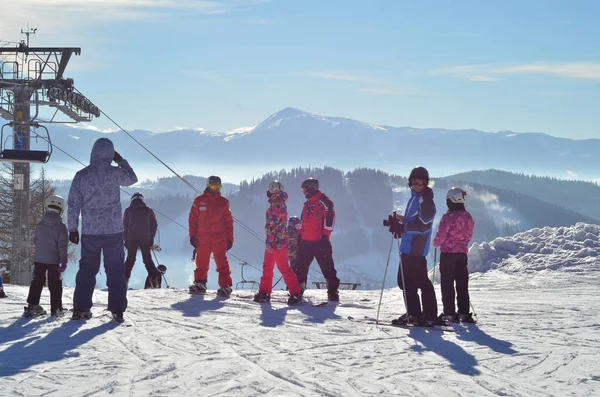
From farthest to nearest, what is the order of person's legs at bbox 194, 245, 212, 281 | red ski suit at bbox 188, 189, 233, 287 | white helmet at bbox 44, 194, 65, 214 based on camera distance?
person's legs at bbox 194, 245, 212, 281
red ski suit at bbox 188, 189, 233, 287
white helmet at bbox 44, 194, 65, 214

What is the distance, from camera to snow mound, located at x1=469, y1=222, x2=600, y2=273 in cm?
1658

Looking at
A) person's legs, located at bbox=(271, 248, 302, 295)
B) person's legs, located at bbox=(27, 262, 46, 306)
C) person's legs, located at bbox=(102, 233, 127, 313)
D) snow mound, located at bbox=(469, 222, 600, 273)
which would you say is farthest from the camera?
snow mound, located at bbox=(469, 222, 600, 273)

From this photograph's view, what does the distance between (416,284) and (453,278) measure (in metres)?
0.94

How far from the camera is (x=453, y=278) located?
29.7 ft

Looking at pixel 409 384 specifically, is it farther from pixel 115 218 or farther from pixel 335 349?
pixel 115 218

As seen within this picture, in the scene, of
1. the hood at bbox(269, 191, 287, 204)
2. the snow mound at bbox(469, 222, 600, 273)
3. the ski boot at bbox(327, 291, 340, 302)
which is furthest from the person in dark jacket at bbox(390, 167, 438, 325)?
the snow mound at bbox(469, 222, 600, 273)

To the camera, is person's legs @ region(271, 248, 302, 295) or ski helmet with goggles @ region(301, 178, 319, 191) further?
ski helmet with goggles @ region(301, 178, 319, 191)

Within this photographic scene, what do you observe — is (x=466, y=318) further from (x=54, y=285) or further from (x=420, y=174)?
(x=54, y=285)

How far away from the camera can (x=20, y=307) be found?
8.64m

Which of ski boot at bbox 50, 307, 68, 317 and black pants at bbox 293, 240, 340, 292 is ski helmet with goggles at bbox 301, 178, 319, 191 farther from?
ski boot at bbox 50, 307, 68, 317

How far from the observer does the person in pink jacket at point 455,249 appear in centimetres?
891

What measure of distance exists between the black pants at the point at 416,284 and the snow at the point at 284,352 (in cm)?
46

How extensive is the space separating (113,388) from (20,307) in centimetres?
449

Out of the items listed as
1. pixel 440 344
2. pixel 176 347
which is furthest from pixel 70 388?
pixel 440 344
